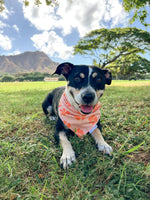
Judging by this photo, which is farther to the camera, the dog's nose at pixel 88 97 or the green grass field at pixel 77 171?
the dog's nose at pixel 88 97

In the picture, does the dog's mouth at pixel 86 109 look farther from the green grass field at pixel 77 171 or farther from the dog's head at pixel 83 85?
the green grass field at pixel 77 171

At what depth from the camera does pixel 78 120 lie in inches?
105

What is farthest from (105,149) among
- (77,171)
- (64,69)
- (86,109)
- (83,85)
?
(64,69)

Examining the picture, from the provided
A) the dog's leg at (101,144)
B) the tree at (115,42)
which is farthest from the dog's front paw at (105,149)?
the tree at (115,42)

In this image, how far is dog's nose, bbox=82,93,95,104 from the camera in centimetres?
230

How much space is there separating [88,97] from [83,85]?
298 mm

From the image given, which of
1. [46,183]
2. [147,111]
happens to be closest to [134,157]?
[46,183]

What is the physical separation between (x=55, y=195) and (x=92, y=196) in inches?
14.9

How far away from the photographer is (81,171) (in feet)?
5.59

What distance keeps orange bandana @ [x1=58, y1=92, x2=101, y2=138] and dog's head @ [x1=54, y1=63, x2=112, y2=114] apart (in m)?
0.13

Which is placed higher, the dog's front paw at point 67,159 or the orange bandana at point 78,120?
the orange bandana at point 78,120

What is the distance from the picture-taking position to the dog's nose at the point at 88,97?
2303 millimetres

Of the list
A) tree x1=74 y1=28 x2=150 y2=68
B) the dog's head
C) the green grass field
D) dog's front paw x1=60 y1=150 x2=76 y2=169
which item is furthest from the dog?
tree x1=74 y1=28 x2=150 y2=68

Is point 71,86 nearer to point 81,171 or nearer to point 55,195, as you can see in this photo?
point 81,171
